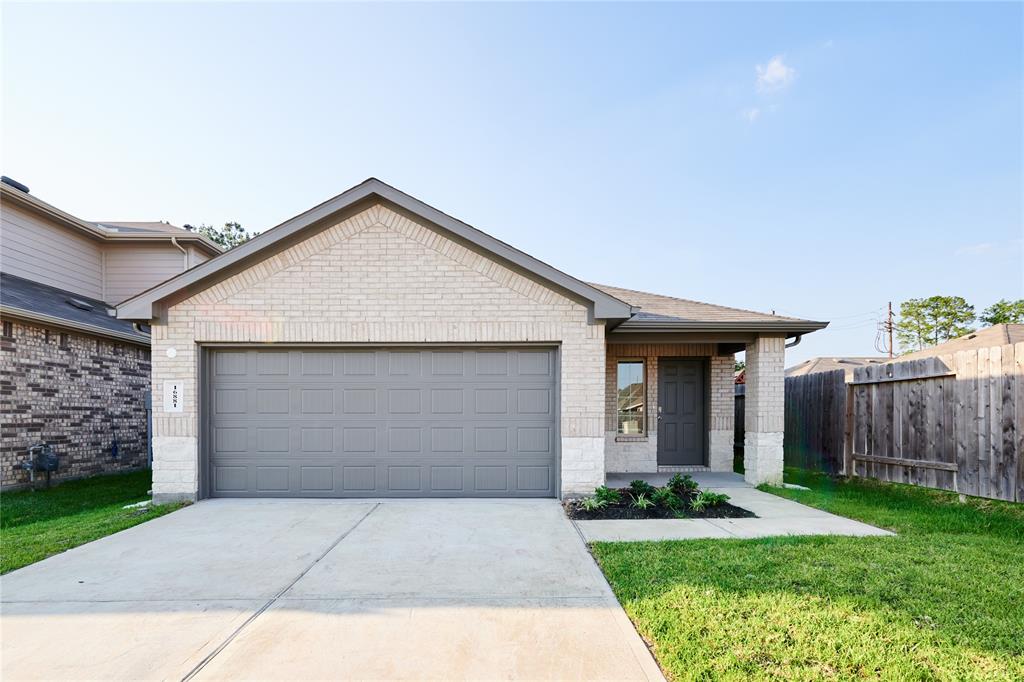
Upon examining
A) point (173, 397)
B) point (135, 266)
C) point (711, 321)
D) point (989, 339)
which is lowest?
point (173, 397)

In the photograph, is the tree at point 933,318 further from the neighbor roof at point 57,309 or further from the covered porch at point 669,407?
the neighbor roof at point 57,309

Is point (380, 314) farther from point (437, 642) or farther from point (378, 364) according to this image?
point (437, 642)

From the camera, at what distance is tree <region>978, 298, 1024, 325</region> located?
26.1 m

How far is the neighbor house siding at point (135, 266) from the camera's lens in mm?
13164

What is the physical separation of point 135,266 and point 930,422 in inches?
739

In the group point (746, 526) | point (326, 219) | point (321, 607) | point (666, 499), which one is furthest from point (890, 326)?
point (321, 607)

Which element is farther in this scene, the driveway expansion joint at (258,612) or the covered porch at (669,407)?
the covered porch at (669,407)

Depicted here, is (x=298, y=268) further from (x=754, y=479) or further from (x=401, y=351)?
(x=754, y=479)

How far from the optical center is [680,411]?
995 centimetres

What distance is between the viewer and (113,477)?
9.88 metres

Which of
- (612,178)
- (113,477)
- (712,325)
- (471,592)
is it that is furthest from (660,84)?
(113,477)

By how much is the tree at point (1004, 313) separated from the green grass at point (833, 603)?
30.5m

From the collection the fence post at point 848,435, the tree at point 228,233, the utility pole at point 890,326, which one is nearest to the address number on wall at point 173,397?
the fence post at point 848,435

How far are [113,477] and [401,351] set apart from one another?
7.71m
